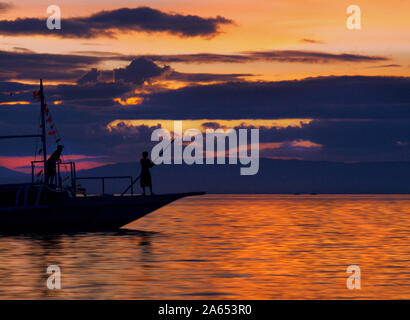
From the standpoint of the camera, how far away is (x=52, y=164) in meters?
34.5

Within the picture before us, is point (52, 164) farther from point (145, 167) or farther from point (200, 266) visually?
point (200, 266)

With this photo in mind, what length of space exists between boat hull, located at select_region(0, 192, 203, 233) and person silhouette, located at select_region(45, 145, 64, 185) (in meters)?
1.42

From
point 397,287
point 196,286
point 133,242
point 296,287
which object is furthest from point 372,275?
point 133,242

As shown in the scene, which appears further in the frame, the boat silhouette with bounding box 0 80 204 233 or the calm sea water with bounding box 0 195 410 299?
the boat silhouette with bounding box 0 80 204 233

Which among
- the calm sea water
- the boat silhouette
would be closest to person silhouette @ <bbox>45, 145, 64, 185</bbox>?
the boat silhouette

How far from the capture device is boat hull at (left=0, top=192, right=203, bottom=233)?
34781 mm

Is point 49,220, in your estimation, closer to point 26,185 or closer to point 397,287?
point 26,185

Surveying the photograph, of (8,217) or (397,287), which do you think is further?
(8,217)

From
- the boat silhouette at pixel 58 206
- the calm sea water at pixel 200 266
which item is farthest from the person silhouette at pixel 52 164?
the calm sea water at pixel 200 266

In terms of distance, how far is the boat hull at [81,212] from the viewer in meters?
34.8

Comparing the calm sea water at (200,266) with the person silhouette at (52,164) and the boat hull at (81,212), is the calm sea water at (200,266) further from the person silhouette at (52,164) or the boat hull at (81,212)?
the person silhouette at (52,164)

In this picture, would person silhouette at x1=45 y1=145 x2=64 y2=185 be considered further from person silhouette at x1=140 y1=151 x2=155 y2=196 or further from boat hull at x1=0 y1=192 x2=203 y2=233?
person silhouette at x1=140 y1=151 x2=155 y2=196
